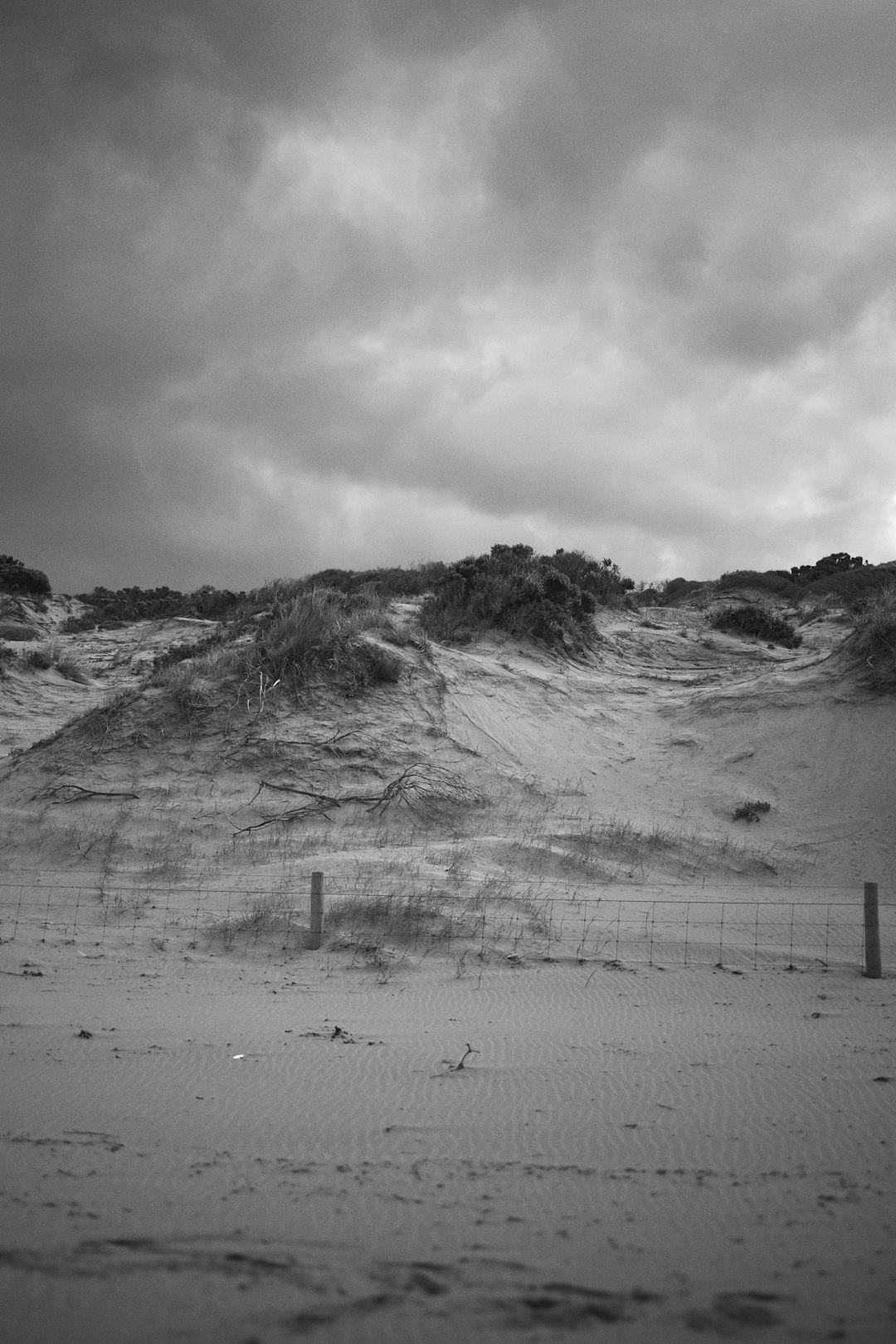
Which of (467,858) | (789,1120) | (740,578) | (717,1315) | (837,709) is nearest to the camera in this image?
(717,1315)

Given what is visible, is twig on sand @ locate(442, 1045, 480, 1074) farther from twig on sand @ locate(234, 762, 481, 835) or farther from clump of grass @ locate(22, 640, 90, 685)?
clump of grass @ locate(22, 640, 90, 685)

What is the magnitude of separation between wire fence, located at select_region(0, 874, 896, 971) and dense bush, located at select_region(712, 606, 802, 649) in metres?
13.4

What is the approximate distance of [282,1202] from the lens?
4020mm

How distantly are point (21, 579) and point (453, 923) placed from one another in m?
29.0

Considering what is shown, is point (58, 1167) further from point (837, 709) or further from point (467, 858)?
point (837, 709)

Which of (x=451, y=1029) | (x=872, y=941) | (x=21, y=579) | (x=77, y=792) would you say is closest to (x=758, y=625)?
(x=872, y=941)

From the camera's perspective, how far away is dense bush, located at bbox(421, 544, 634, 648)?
21.3 m

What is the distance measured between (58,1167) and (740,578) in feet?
99.0

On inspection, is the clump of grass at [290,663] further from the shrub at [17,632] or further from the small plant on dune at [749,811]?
the shrub at [17,632]

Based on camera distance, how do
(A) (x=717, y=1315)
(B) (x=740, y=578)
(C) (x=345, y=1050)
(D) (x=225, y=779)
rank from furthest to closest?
1. (B) (x=740, y=578)
2. (D) (x=225, y=779)
3. (C) (x=345, y=1050)
4. (A) (x=717, y=1315)

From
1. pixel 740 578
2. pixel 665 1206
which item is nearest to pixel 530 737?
pixel 665 1206

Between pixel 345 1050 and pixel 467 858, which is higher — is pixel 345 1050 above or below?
below

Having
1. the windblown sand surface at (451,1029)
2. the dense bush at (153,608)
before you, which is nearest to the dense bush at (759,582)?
the windblown sand surface at (451,1029)

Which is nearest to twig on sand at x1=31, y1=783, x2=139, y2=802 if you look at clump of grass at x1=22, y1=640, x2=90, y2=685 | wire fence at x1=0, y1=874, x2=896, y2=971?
wire fence at x1=0, y1=874, x2=896, y2=971
